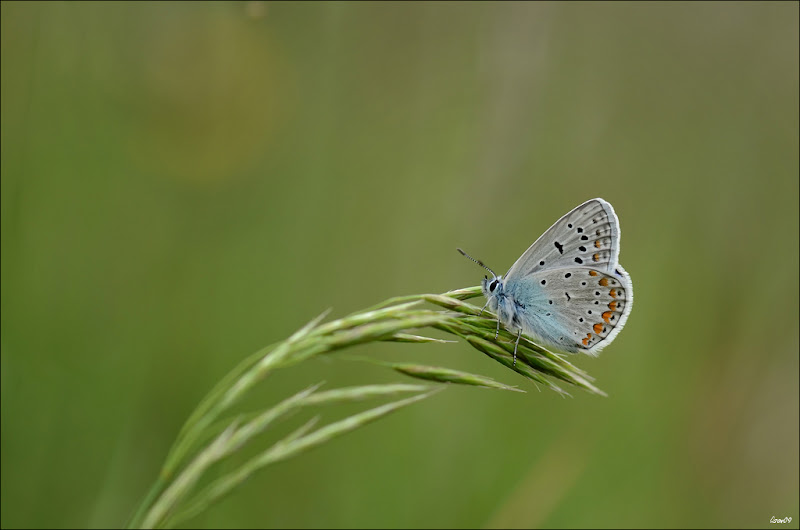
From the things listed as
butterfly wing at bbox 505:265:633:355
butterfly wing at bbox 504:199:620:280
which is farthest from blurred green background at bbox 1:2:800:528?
butterfly wing at bbox 504:199:620:280

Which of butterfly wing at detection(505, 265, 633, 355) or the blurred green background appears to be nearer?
butterfly wing at detection(505, 265, 633, 355)

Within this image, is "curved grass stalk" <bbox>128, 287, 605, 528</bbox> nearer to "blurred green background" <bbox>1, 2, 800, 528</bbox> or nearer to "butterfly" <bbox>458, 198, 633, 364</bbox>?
"butterfly" <bbox>458, 198, 633, 364</bbox>

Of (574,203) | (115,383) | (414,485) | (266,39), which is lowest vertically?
(414,485)

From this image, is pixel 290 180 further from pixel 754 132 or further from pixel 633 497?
pixel 754 132

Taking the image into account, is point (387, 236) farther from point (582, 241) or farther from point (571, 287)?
point (582, 241)

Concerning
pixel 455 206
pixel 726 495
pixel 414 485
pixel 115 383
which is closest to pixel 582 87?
pixel 455 206

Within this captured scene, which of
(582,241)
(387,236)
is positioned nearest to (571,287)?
(582,241)

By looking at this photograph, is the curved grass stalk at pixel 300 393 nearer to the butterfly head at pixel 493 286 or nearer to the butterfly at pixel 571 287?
the butterfly at pixel 571 287
